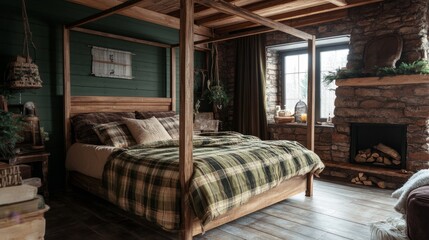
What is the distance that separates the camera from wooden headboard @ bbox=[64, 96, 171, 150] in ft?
12.5

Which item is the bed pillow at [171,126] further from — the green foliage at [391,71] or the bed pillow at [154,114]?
the green foliage at [391,71]

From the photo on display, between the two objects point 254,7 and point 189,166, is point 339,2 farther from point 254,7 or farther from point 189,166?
point 189,166

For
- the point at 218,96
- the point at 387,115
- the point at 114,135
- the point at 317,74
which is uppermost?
the point at 317,74

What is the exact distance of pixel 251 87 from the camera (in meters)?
5.63

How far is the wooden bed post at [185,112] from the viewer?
2.28 metres

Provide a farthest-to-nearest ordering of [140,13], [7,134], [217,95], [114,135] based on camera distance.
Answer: [217,95] < [140,13] < [114,135] < [7,134]

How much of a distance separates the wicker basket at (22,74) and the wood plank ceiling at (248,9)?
1173 mm

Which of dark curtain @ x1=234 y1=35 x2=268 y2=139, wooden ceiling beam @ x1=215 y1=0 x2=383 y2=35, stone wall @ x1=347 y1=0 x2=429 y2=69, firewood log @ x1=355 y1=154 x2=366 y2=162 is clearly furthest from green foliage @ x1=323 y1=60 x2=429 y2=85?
dark curtain @ x1=234 y1=35 x2=268 y2=139

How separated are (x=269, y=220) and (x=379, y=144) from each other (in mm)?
2455

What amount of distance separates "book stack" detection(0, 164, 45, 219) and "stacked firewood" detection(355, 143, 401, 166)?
4.37m

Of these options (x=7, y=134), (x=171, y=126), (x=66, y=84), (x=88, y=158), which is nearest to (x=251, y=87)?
(x=171, y=126)

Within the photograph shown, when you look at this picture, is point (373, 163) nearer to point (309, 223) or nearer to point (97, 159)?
point (309, 223)

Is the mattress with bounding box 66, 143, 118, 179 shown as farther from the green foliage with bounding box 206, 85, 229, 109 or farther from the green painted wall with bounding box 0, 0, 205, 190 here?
the green foliage with bounding box 206, 85, 229, 109

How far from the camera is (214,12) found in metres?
4.98
